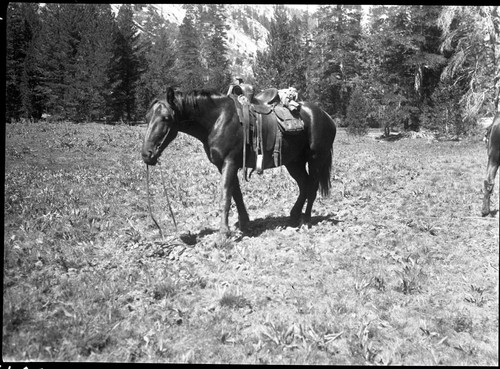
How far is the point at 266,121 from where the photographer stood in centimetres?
646

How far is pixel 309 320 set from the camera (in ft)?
13.6

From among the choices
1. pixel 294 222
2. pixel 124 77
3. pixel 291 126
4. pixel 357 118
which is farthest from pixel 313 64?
pixel 291 126

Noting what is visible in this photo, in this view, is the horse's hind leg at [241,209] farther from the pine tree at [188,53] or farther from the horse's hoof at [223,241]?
the pine tree at [188,53]

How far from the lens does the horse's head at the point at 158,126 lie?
5430 millimetres

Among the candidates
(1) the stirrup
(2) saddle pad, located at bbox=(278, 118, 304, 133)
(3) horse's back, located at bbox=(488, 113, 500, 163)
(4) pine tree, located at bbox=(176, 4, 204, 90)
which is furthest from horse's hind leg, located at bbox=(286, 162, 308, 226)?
(4) pine tree, located at bbox=(176, 4, 204, 90)

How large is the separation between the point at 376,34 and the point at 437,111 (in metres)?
16.8

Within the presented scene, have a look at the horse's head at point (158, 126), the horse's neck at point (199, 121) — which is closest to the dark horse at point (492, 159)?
the horse's neck at point (199, 121)

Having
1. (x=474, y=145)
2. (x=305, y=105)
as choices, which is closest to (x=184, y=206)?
(x=305, y=105)

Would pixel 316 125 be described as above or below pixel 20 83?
below

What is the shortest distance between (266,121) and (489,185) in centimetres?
510

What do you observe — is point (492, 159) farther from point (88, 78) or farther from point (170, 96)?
point (88, 78)

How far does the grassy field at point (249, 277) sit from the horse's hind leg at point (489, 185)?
26cm

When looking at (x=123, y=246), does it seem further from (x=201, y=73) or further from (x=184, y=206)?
(x=201, y=73)

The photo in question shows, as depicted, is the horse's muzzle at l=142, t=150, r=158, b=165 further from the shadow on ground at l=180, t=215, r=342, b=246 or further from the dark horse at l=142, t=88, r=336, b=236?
the shadow on ground at l=180, t=215, r=342, b=246
